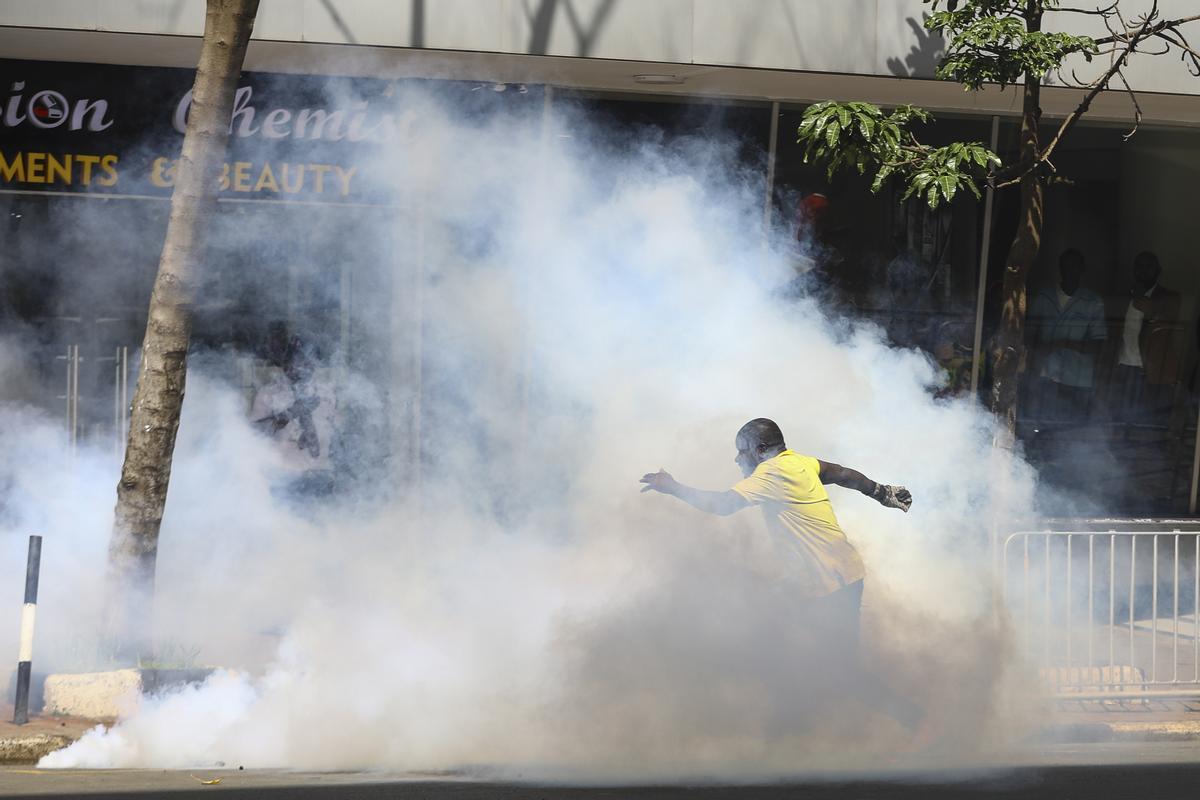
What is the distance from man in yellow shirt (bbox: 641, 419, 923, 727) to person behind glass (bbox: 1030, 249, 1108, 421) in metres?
5.68

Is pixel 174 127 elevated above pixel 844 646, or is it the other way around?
pixel 174 127

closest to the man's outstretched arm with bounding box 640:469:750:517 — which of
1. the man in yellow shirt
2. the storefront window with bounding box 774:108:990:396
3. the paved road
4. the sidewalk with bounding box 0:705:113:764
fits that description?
the man in yellow shirt

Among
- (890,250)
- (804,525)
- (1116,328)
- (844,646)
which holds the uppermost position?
(890,250)

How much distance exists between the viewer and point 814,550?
602 centimetres

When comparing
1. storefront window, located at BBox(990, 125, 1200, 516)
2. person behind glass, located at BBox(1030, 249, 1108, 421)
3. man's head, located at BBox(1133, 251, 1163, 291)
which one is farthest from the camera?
man's head, located at BBox(1133, 251, 1163, 291)

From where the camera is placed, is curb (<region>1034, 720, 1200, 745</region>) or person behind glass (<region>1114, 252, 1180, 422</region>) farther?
person behind glass (<region>1114, 252, 1180, 422</region>)

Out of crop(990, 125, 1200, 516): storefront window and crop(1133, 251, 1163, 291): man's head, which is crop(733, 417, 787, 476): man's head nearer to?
crop(990, 125, 1200, 516): storefront window

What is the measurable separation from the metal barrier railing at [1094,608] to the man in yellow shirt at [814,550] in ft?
4.46

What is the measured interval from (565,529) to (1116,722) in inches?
114

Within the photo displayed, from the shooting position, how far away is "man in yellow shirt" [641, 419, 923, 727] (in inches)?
235

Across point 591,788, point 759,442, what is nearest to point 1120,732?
point 759,442

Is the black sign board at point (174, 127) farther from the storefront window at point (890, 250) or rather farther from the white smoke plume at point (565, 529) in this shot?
the storefront window at point (890, 250)

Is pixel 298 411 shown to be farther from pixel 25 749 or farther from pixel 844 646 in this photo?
pixel 844 646

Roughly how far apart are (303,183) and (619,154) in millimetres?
2291
